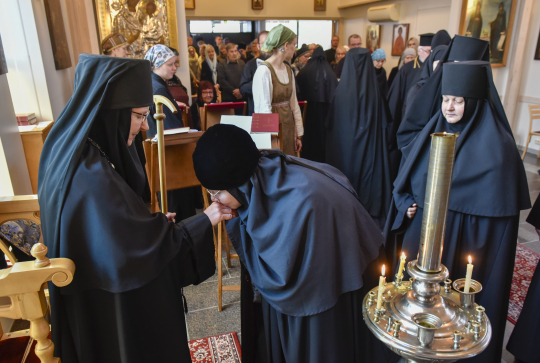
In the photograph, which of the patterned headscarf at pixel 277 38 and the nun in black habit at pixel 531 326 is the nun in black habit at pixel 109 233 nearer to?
the nun in black habit at pixel 531 326

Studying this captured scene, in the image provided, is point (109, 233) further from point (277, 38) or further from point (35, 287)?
point (277, 38)

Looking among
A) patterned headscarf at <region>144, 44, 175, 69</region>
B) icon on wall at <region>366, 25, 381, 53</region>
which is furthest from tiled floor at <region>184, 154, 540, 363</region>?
icon on wall at <region>366, 25, 381, 53</region>

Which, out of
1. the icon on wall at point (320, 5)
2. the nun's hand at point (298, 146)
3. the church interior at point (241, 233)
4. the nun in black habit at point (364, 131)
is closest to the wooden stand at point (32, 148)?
the church interior at point (241, 233)

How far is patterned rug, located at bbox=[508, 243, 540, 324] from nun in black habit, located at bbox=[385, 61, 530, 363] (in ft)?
3.40

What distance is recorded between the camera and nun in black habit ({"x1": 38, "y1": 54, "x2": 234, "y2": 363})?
1.38 metres

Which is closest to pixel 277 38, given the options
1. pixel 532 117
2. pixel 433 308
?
pixel 433 308

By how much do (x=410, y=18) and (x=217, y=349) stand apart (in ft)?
37.1

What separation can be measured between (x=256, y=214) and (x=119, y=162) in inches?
24.6

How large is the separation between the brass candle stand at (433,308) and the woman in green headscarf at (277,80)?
2826 millimetres

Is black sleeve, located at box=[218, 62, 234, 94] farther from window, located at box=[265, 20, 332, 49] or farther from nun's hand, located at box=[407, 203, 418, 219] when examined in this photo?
window, located at box=[265, 20, 332, 49]

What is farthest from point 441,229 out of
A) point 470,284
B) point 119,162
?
point 119,162

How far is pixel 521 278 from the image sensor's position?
10.9ft

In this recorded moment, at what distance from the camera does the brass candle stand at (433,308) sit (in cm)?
77

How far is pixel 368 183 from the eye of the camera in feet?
14.5
